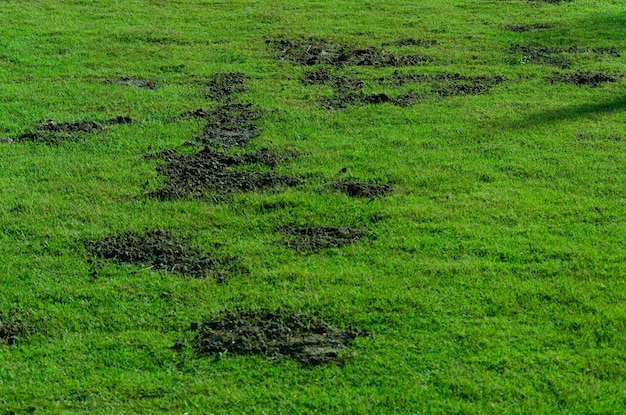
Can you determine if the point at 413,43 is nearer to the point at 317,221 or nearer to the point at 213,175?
the point at 213,175

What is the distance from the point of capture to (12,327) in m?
6.52

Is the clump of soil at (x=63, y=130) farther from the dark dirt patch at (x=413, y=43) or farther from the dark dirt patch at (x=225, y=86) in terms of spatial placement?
the dark dirt patch at (x=413, y=43)

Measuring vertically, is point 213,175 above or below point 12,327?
above

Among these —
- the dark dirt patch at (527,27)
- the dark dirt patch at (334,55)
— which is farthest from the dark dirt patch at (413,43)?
the dark dirt patch at (527,27)

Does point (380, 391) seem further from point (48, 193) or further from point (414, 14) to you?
point (414, 14)

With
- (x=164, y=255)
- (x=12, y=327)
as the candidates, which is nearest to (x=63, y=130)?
(x=164, y=255)

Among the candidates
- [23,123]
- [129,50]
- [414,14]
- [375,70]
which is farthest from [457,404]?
[414,14]

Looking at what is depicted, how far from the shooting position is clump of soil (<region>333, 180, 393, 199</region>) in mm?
8805

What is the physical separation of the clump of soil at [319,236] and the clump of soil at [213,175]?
1106 mm

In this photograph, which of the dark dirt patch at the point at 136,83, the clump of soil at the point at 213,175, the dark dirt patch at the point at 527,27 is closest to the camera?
the clump of soil at the point at 213,175

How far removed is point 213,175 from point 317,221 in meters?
1.68

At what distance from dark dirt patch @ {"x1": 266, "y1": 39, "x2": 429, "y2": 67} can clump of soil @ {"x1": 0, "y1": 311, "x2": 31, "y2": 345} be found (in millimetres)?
8229

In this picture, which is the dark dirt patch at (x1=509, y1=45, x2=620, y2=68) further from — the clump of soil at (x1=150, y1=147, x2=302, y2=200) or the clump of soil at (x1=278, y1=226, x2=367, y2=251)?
the clump of soil at (x1=278, y1=226, x2=367, y2=251)

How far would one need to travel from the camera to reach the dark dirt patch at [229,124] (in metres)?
10.4
